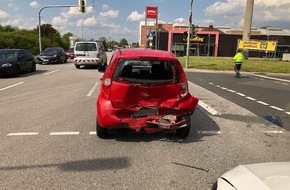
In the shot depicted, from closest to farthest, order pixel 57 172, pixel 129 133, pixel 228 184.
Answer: pixel 228 184, pixel 57 172, pixel 129 133

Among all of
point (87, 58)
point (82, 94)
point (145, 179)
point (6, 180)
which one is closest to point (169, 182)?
point (145, 179)

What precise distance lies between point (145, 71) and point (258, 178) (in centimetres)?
426

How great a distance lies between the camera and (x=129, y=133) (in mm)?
6562

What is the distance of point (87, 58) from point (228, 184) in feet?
71.0

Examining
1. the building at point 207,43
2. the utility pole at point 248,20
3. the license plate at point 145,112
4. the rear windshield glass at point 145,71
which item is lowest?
the building at point 207,43

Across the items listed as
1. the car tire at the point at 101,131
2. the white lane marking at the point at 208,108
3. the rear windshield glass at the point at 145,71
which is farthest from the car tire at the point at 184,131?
the white lane marking at the point at 208,108

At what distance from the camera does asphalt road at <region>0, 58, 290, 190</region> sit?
170 inches

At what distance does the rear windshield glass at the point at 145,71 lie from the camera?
20.0ft

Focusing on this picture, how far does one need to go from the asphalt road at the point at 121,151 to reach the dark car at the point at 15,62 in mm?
9445

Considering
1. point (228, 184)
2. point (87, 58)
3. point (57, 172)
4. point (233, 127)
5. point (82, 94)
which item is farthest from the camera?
point (87, 58)

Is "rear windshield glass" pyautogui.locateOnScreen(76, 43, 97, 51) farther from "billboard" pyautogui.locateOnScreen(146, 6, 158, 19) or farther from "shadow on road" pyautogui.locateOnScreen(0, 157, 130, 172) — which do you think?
"billboard" pyautogui.locateOnScreen(146, 6, 158, 19)

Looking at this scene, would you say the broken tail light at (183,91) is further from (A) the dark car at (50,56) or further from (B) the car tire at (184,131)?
(A) the dark car at (50,56)

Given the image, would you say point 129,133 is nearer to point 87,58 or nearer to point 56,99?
point 56,99

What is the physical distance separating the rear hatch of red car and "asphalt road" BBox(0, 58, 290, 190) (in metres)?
0.75
